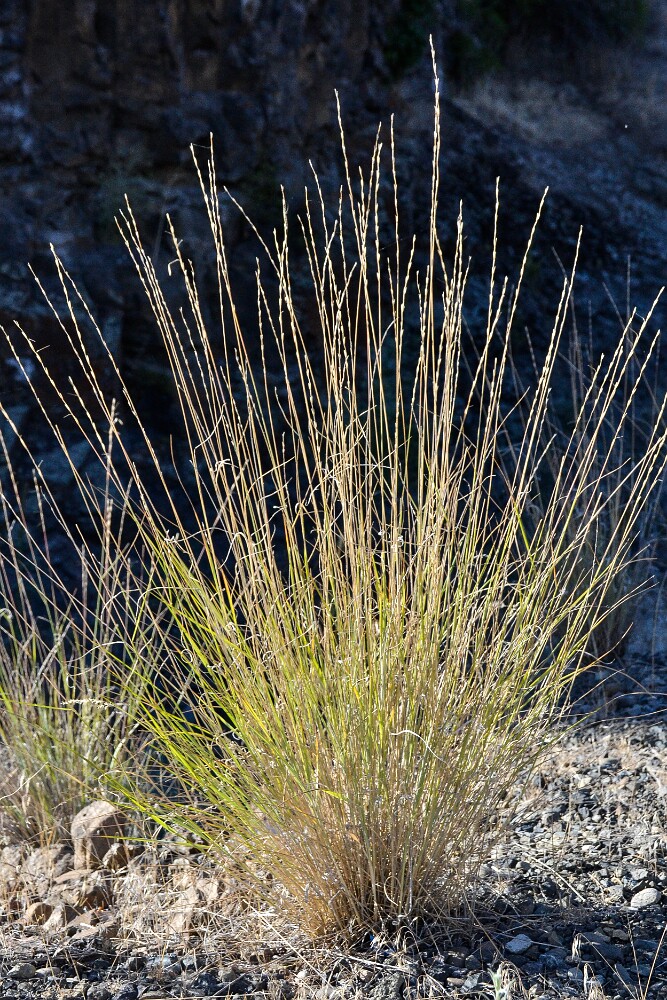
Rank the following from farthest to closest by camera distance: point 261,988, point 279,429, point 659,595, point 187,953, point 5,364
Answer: point 279,429
point 5,364
point 659,595
point 187,953
point 261,988

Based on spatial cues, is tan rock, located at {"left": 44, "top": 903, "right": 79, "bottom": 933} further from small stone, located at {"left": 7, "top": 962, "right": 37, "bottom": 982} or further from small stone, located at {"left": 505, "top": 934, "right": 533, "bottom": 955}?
small stone, located at {"left": 505, "top": 934, "right": 533, "bottom": 955}

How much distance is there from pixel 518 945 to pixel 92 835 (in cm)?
116

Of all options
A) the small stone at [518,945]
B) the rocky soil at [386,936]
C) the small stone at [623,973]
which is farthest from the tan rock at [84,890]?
the small stone at [623,973]

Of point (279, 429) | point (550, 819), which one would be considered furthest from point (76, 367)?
point (550, 819)

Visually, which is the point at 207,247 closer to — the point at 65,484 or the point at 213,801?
the point at 65,484

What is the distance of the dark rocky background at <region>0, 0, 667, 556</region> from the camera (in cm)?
497

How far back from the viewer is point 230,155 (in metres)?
5.70

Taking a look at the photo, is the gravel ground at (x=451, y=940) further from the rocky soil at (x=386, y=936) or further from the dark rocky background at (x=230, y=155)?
the dark rocky background at (x=230, y=155)

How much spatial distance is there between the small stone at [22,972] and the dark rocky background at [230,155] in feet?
10.1

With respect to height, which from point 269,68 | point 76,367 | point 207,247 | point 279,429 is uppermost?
point 269,68

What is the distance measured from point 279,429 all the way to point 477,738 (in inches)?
148

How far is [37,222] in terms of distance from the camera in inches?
200

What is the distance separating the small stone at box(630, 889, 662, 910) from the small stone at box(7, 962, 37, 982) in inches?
49.0

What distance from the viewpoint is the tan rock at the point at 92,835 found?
2488 millimetres
